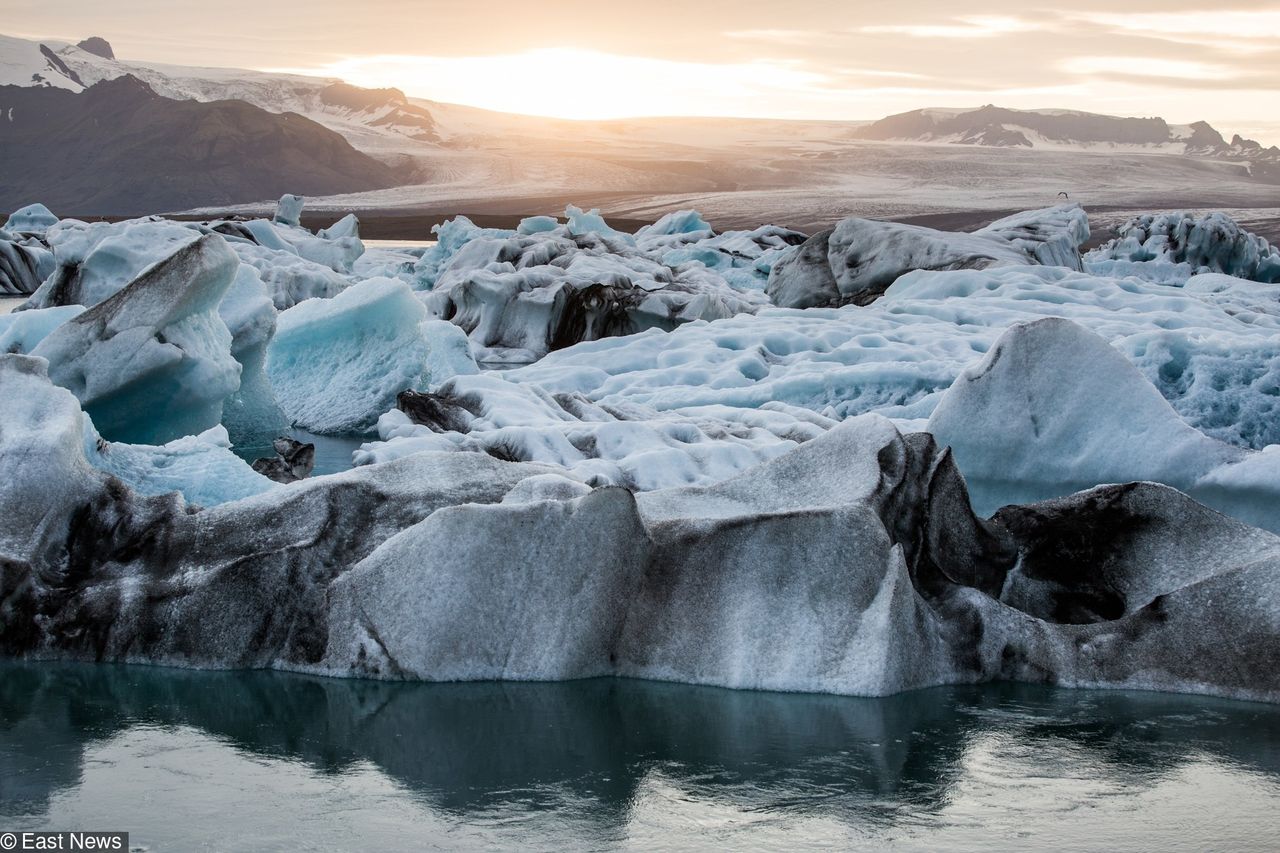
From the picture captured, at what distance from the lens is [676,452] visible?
29.0 ft

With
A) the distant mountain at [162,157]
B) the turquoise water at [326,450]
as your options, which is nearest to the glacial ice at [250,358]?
the turquoise water at [326,450]

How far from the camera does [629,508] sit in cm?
544

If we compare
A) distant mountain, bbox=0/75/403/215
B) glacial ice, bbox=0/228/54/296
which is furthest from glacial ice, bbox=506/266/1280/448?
distant mountain, bbox=0/75/403/215

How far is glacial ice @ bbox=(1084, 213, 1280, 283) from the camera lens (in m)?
24.6

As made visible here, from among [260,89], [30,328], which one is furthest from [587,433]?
[260,89]

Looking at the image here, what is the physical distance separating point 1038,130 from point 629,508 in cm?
13427

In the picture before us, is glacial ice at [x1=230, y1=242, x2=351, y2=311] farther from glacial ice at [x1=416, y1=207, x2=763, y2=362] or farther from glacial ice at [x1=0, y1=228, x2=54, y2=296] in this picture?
glacial ice at [x1=0, y1=228, x2=54, y2=296]

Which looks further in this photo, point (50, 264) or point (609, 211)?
point (609, 211)

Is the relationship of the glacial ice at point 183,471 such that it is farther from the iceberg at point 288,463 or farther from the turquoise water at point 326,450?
the turquoise water at point 326,450

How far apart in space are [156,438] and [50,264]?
1985 centimetres

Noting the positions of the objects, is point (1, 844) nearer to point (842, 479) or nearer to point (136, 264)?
point (842, 479)

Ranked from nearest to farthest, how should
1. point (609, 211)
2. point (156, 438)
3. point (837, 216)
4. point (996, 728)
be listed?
point (996, 728), point (156, 438), point (837, 216), point (609, 211)

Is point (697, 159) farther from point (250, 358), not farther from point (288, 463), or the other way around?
point (288, 463)

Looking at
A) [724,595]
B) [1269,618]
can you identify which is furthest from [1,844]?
[1269,618]
